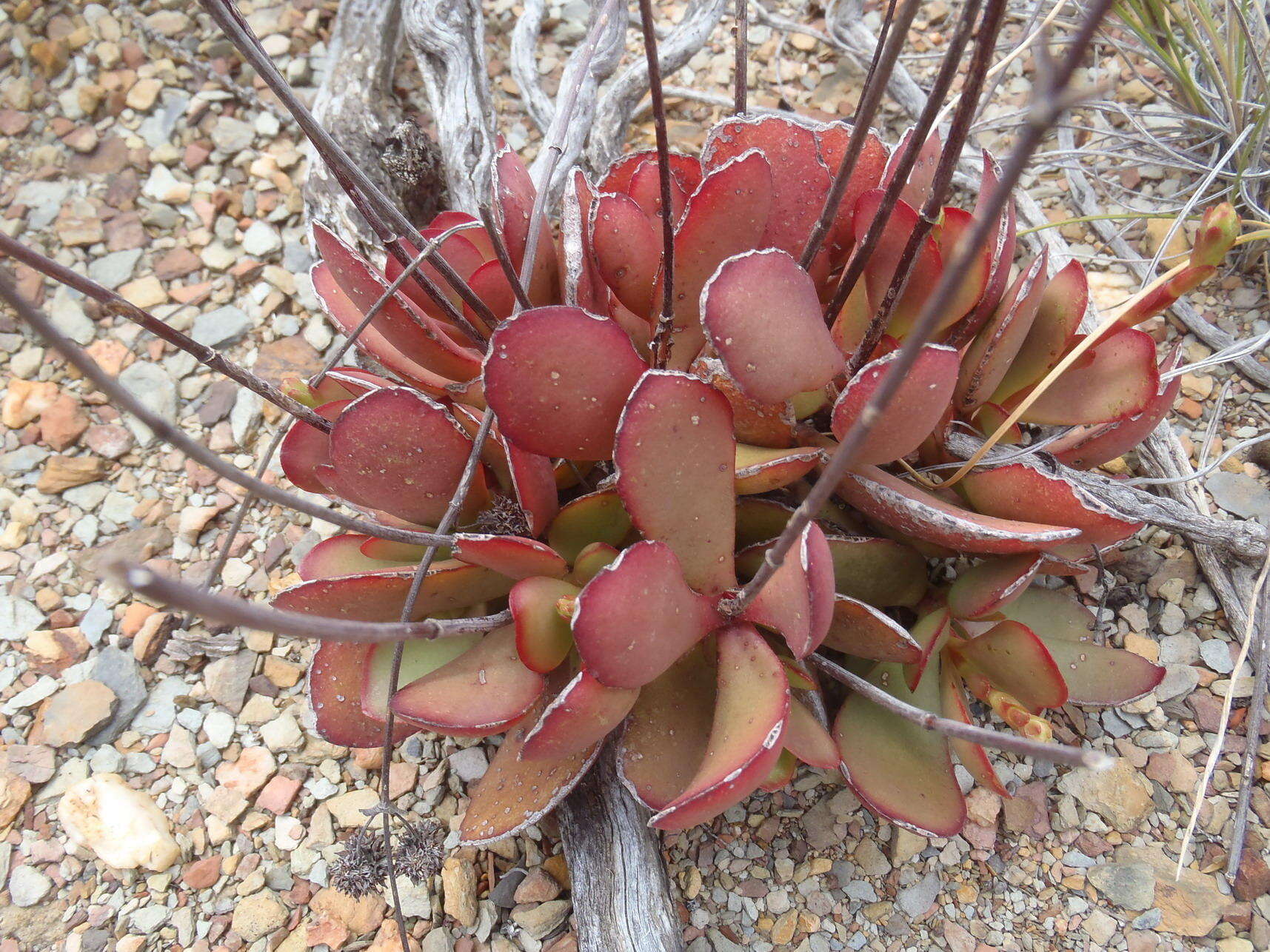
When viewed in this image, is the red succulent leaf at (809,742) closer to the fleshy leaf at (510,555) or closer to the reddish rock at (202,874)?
the fleshy leaf at (510,555)

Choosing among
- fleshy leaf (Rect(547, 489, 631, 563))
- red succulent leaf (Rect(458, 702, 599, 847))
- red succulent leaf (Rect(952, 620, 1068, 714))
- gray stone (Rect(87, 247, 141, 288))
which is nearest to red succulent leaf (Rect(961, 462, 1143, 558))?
red succulent leaf (Rect(952, 620, 1068, 714))

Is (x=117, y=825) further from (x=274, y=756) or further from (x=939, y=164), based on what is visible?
(x=939, y=164)

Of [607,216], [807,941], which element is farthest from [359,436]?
[807,941]

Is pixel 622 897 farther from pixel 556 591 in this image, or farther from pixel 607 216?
pixel 607 216

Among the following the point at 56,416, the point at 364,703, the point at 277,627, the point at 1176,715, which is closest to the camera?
the point at 277,627

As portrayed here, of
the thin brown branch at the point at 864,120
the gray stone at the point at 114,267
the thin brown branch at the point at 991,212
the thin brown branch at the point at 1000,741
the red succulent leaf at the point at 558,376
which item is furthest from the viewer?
the gray stone at the point at 114,267

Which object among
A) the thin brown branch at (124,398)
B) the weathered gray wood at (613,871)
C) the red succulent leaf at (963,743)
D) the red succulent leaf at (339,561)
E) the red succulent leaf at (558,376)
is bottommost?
the weathered gray wood at (613,871)

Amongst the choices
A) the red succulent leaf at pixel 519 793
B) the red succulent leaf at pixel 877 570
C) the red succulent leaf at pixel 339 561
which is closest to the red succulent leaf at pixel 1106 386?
the red succulent leaf at pixel 877 570
